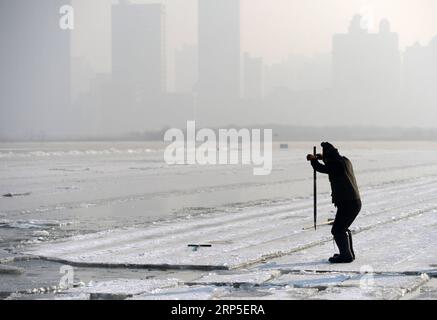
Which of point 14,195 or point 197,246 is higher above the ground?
point 197,246

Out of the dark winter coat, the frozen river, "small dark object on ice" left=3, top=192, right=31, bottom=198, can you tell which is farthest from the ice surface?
"small dark object on ice" left=3, top=192, right=31, bottom=198

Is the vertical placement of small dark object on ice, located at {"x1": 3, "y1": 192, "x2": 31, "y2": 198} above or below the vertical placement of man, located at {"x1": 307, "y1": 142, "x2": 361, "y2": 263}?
below

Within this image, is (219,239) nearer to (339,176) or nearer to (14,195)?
(339,176)

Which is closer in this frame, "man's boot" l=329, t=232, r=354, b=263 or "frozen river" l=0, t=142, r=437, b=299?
"frozen river" l=0, t=142, r=437, b=299

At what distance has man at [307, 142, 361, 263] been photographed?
45.1 ft

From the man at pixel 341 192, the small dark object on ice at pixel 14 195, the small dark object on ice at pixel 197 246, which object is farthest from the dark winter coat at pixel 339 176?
the small dark object on ice at pixel 14 195

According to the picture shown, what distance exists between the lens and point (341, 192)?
1392 cm

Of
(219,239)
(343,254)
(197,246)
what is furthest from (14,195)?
(343,254)

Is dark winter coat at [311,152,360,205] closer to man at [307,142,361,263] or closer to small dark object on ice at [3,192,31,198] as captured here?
man at [307,142,361,263]

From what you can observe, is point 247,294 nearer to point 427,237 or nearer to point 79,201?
point 427,237

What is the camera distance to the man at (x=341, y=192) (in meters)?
13.7

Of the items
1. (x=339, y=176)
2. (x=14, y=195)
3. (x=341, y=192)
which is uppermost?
(x=339, y=176)

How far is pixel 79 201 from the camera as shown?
95.1 feet

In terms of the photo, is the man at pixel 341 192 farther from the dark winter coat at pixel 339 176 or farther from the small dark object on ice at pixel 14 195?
the small dark object on ice at pixel 14 195
